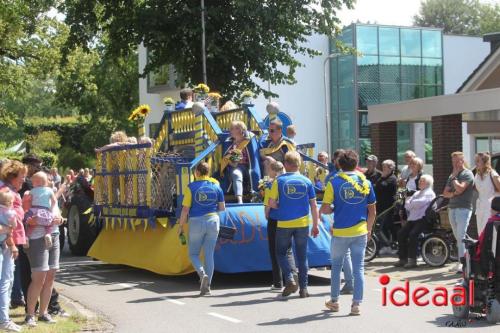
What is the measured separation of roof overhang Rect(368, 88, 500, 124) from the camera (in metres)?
17.1

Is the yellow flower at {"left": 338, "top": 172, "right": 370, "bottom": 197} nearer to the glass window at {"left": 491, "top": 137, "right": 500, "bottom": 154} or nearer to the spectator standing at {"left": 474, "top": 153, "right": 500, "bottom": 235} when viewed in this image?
the spectator standing at {"left": 474, "top": 153, "right": 500, "bottom": 235}

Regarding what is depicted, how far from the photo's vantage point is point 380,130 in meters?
20.3

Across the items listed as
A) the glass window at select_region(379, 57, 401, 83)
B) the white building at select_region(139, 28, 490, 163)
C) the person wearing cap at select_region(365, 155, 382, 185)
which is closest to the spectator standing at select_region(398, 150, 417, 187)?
the person wearing cap at select_region(365, 155, 382, 185)

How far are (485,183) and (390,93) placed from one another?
31072mm

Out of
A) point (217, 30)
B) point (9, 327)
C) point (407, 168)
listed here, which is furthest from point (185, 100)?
point (9, 327)

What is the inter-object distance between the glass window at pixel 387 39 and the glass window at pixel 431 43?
1949 mm

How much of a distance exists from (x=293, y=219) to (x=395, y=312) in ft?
5.72

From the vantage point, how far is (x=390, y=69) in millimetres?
42500

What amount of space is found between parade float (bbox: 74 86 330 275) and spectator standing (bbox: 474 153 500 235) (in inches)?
92.5

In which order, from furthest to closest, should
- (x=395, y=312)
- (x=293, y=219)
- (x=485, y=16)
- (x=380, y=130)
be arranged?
(x=485, y=16), (x=380, y=130), (x=293, y=219), (x=395, y=312)

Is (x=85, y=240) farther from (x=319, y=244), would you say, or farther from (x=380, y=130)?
(x=380, y=130)

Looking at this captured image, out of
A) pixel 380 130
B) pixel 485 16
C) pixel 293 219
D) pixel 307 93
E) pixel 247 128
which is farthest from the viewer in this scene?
pixel 485 16

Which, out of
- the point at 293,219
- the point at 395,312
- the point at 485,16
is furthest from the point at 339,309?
the point at 485,16

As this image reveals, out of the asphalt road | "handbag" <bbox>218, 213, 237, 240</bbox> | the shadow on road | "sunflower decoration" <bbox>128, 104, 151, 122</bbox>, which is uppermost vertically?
"sunflower decoration" <bbox>128, 104, 151, 122</bbox>
